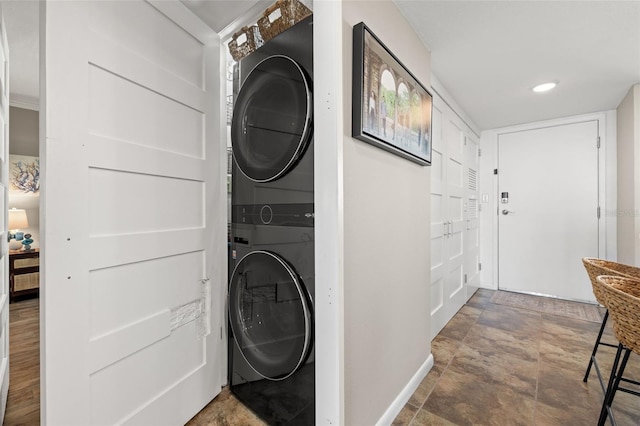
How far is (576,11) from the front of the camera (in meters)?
1.56

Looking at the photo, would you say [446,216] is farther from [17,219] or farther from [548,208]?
[17,219]

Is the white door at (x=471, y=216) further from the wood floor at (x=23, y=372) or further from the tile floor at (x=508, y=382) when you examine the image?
the wood floor at (x=23, y=372)

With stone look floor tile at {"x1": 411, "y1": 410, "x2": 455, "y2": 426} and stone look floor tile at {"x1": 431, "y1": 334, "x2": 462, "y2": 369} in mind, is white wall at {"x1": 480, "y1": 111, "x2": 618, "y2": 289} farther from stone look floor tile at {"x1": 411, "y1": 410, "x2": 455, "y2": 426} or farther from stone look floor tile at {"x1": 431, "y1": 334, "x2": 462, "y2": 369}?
stone look floor tile at {"x1": 411, "y1": 410, "x2": 455, "y2": 426}

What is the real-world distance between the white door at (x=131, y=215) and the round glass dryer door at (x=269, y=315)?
15cm

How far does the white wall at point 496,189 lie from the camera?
309cm

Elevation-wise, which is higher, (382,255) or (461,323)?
(382,255)

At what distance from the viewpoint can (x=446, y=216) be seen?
2518mm

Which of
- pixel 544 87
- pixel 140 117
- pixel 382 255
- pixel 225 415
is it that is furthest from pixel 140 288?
pixel 544 87

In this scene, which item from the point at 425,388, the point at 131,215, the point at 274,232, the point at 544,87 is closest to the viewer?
the point at 131,215

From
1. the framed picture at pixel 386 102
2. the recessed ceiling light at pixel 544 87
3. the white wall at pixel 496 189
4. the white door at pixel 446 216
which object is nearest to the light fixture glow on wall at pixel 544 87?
the recessed ceiling light at pixel 544 87

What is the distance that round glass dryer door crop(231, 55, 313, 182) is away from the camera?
1.15 meters

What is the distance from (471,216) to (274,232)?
2.99 metres

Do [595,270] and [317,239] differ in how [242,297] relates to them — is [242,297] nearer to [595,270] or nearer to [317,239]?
[317,239]

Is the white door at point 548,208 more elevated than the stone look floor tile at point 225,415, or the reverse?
the white door at point 548,208
